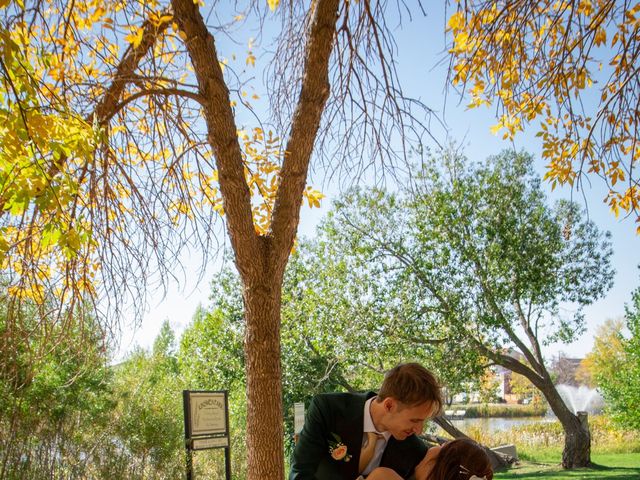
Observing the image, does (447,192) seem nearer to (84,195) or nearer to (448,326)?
(448,326)

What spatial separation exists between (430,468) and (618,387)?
16.0 m

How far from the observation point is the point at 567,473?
12727 millimetres

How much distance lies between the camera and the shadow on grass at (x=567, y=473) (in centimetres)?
1177

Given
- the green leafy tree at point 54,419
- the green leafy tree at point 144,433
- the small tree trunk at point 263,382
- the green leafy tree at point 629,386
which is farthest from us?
the green leafy tree at point 629,386

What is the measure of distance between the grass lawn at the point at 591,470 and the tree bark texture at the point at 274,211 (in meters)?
9.95

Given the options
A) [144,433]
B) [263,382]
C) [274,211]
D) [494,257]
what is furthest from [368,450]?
[494,257]

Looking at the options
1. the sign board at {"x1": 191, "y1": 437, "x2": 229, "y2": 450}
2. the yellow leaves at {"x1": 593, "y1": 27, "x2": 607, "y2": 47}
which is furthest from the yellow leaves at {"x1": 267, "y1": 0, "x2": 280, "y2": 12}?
the sign board at {"x1": 191, "y1": 437, "x2": 229, "y2": 450}

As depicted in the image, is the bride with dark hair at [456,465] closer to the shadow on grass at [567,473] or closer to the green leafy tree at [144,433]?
the green leafy tree at [144,433]

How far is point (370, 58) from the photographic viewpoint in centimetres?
405

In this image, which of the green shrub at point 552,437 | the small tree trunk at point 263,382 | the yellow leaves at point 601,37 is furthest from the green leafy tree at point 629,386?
the small tree trunk at point 263,382

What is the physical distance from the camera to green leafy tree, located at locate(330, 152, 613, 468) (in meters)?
13.2

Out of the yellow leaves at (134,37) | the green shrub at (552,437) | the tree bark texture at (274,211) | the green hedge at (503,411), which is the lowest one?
the green shrub at (552,437)

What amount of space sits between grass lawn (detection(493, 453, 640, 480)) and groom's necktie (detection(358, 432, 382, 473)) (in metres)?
10.8

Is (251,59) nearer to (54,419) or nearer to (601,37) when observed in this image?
(601,37)
